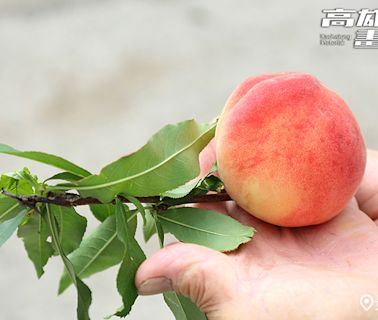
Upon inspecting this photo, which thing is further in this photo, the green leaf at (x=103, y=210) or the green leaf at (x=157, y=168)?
the green leaf at (x=103, y=210)

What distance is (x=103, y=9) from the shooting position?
235 centimetres

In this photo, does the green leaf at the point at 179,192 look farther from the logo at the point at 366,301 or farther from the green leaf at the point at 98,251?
the logo at the point at 366,301

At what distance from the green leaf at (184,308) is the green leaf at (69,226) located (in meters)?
0.14

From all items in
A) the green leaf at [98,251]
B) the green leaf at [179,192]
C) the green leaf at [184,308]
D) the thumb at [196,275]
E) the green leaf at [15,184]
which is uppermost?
the green leaf at [15,184]

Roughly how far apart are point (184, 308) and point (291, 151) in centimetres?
23

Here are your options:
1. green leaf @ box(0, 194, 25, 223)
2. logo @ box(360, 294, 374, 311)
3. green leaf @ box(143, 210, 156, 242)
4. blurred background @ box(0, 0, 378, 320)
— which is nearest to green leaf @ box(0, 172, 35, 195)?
green leaf @ box(0, 194, 25, 223)

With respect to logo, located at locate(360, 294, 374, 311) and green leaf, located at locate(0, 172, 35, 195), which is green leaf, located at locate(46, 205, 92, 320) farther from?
logo, located at locate(360, 294, 374, 311)

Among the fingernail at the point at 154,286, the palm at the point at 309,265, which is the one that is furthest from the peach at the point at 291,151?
the fingernail at the point at 154,286

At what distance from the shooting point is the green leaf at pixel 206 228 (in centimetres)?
74

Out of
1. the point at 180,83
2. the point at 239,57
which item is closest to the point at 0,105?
the point at 180,83

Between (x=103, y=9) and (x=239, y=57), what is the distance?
0.58 metres

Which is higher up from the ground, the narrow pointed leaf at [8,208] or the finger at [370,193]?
the narrow pointed leaf at [8,208]

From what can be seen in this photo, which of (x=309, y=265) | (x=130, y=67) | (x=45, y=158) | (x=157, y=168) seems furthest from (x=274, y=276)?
(x=130, y=67)

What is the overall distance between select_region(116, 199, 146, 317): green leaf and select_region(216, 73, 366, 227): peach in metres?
0.14
